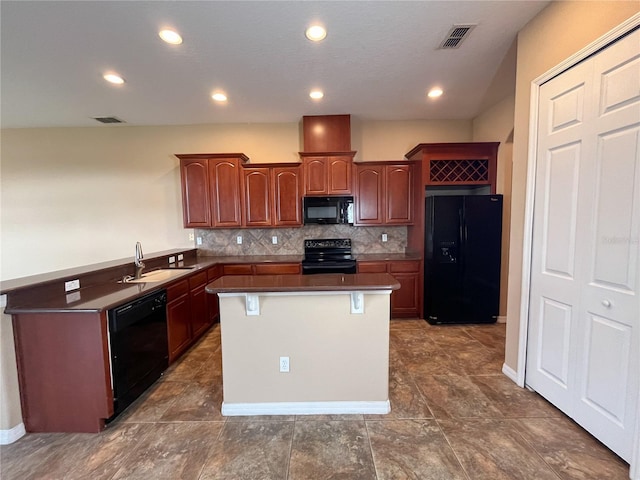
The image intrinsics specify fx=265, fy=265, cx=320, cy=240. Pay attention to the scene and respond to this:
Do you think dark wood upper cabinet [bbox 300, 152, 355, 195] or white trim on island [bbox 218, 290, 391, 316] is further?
dark wood upper cabinet [bbox 300, 152, 355, 195]

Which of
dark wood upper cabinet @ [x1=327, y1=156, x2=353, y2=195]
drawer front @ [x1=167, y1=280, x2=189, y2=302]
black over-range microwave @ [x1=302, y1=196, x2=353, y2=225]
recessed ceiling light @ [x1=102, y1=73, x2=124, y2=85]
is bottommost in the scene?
drawer front @ [x1=167, y1=280, x2=189, y2=302]

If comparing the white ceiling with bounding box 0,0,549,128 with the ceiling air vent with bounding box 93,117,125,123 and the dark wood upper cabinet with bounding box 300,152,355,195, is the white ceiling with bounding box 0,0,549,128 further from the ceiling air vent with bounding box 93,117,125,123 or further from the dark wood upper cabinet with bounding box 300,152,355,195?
the dark wood upper cabinet with bounding box 300,152,355,195

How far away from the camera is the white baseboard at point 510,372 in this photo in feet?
7.65

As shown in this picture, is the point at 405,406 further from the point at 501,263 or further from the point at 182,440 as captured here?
the point at 501,263

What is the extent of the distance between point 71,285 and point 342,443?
244cm

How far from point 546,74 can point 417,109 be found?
1966 mm

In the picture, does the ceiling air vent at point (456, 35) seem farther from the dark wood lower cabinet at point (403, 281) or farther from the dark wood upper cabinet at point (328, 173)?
the dark wood lower cabinet at point (403, 281)

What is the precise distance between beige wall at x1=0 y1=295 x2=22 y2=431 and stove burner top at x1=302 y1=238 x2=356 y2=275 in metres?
2.73

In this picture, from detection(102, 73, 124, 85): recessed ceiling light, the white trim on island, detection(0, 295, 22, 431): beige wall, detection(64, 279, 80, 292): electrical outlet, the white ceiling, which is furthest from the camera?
detection(102, 73, 124, 85): recessed ceiling light

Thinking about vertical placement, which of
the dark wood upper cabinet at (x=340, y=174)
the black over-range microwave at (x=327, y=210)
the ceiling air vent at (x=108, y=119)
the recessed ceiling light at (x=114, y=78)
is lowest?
the black over-range microwave at (x=327, y=210)

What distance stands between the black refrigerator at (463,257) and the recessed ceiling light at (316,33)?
225 centimetres

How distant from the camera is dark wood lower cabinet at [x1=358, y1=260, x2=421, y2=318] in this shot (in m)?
3.77

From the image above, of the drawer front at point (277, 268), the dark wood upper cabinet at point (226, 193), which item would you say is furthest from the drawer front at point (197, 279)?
the dark wood upper cabinet at point (226, 193)

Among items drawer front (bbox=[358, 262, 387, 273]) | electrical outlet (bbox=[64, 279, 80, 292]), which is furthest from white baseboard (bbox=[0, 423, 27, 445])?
drawer front (bbox=[358, 262, 387, 273])
